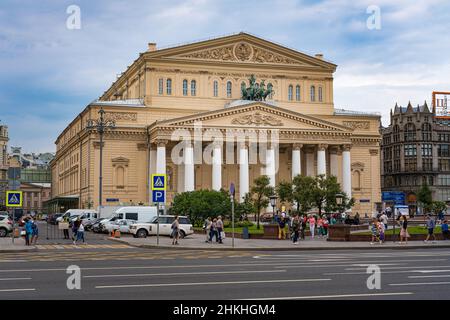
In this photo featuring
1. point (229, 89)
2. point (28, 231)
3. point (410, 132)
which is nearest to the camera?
point (28, 231)

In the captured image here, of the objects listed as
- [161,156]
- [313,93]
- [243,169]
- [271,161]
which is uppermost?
[313,93]

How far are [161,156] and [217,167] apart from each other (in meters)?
7.38

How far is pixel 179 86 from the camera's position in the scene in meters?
97.6

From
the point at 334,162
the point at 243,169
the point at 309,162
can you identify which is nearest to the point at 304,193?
the point at 243,169

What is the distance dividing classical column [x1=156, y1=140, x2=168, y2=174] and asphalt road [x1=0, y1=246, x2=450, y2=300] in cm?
5888

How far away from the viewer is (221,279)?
2069 centimetres

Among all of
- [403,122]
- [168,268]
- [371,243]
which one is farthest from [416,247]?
A: [403,122]

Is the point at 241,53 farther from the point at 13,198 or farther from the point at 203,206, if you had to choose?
the point at 13,198

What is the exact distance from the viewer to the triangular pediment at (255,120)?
88312 millimetres

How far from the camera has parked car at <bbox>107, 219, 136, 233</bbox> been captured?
2297 inches

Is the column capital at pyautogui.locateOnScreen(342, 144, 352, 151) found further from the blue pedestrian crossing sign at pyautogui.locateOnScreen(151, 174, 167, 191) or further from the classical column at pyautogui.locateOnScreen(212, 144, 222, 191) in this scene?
the blue pedestrian crossing sign at pyautogui.locateOnScreen(151, 174, 167, 191)

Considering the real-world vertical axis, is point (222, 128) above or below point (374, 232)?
above

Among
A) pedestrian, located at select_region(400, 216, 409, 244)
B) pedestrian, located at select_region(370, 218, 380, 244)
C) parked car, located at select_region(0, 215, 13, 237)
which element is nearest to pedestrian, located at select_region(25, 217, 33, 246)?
parked car, located at select_region(0, 215, 13, 237)

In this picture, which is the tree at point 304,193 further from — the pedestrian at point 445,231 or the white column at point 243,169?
the white column at point 243,169
